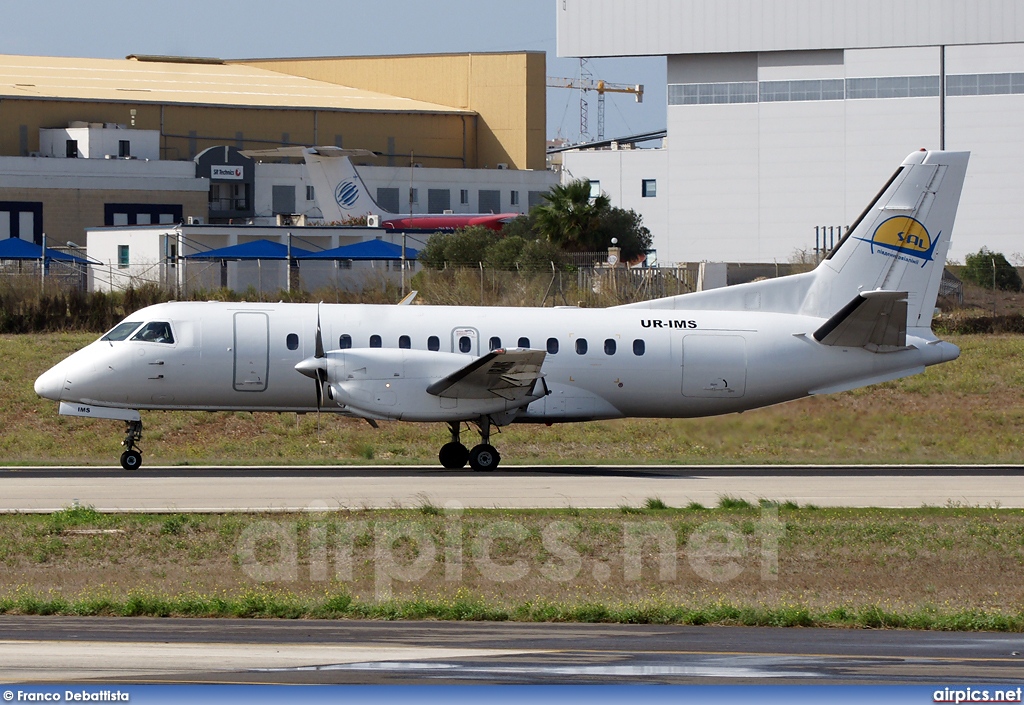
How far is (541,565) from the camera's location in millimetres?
16125

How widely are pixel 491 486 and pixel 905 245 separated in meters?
9.93

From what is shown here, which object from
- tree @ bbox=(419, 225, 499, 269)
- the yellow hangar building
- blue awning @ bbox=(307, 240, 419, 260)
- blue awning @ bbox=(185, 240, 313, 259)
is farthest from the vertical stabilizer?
blue awning @ bbox=(185, 240, 313, 259)

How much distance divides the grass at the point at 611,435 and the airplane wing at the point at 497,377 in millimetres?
3619

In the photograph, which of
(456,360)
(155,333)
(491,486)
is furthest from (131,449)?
(491,486)

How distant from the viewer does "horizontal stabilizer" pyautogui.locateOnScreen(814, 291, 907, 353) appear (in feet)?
79.9

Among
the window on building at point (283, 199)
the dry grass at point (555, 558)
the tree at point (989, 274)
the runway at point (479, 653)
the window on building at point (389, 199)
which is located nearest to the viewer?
the runway at point (479, 653)

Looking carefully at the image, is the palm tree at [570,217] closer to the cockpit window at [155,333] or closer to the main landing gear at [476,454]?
the main landing gear at [476,454]

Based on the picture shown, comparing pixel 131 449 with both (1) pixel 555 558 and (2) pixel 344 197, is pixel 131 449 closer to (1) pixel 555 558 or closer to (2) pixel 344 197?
(1) pixel 555 558

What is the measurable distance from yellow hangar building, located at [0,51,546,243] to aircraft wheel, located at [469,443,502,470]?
66.7 m

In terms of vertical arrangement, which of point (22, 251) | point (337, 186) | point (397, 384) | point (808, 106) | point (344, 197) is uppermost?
point (808, 106)

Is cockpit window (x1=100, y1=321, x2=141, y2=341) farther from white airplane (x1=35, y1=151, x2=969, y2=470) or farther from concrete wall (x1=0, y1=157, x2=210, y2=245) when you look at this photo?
concrete wall (x1=0, y1=157, x2=210, y2=245)

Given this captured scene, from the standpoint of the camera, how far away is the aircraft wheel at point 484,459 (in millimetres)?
24719

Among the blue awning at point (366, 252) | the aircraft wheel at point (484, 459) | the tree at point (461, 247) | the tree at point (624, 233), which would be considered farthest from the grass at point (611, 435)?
the tree at point (624, 233)

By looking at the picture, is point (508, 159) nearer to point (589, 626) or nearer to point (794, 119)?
point (794, 119)
